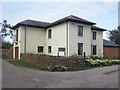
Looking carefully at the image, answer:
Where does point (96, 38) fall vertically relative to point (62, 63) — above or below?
above

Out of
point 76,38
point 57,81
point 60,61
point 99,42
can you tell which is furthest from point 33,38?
point 57,81

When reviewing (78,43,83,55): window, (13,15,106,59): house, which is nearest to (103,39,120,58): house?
(13,15,106,59): house

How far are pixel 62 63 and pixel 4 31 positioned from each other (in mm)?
54033

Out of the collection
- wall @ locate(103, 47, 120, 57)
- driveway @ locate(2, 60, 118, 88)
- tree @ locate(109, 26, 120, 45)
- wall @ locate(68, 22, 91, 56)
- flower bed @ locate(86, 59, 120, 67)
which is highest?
tree @ locate(109, 26, 120, 45)

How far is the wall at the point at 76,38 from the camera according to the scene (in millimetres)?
31203

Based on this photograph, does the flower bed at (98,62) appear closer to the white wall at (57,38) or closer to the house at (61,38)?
the house at (61,38)

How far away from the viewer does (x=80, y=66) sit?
22547mm

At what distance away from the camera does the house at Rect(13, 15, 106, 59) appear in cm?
3141

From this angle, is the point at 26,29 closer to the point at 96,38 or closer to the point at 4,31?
the point at 96,38

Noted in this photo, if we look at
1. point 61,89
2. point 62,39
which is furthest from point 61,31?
point 61,89

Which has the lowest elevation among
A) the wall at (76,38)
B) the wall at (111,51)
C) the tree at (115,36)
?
the wall at (111,51)

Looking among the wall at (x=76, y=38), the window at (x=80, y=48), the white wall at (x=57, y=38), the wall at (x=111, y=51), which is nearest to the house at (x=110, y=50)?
the wall at (x=111, y=51)

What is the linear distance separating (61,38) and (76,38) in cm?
224

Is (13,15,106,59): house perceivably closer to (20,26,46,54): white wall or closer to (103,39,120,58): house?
(20,26,46,54): white wall
